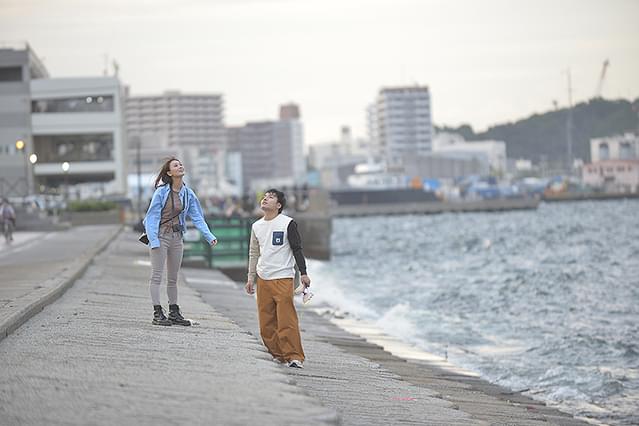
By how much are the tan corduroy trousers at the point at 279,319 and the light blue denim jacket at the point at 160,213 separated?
43.3 inches

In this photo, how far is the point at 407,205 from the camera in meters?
191

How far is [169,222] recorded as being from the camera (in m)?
13.2

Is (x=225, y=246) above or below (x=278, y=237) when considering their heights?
below

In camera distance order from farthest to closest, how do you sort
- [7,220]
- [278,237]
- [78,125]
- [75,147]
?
[75,147], [78,125], [7,220], [278,237]

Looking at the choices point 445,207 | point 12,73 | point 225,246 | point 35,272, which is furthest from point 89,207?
point 445,207

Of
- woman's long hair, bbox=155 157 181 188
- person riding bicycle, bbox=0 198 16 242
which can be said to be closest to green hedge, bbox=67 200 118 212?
person riding bicycle, bbox=0 198 16 242

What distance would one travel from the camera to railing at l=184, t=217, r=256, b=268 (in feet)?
116

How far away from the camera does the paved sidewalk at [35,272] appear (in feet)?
45.5

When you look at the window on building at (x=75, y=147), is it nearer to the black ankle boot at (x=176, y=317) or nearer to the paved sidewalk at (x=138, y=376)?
the paved sidewalk at (x=138, y=376)

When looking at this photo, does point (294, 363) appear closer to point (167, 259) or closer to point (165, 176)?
point (167, 259)

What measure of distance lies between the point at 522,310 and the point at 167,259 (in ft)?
63.0

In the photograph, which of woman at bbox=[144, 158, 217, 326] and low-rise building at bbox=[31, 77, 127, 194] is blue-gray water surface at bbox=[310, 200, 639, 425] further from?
low-rise building at bbox=[31, 77, 127, 194]

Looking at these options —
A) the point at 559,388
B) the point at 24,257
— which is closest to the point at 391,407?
the point at 559,388

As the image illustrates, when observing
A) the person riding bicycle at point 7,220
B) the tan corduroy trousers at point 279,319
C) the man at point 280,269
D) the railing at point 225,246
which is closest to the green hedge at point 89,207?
the person riding bicycle at point 7,220
